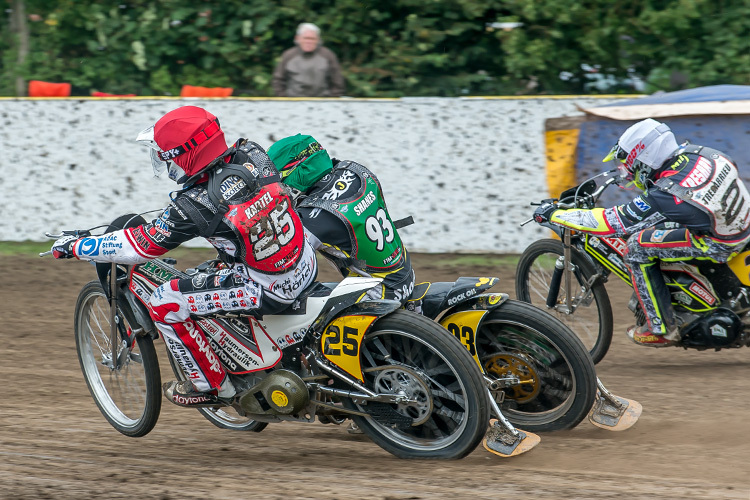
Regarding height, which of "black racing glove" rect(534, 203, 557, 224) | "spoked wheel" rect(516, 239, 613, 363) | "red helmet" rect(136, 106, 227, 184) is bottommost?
"spoked wheel" rect(516, 239, 613, 363)

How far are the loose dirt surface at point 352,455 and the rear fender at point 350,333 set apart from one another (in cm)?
55

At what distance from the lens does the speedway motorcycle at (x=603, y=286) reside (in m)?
6.54

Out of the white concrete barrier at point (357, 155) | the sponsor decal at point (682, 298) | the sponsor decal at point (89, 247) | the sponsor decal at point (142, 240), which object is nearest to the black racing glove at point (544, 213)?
the sponsor decal at point (682, 298)

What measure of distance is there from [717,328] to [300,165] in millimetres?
3282

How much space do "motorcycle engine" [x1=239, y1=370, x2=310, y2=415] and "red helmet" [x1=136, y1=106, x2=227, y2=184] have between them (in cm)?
119

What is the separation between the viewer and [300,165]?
527 centimetres

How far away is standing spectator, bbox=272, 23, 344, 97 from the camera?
11.7m

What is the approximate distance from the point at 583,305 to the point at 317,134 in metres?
4.51

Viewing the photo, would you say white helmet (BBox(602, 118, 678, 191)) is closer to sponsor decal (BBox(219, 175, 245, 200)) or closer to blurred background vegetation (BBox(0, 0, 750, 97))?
sponsor decal (BBox(219, 175, 245, 200))

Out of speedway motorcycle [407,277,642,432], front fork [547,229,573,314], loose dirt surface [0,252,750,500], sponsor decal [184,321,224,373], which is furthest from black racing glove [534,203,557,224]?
sponsor decal [184,321,224,373]

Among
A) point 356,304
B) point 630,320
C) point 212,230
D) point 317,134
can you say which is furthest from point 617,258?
point 317,134

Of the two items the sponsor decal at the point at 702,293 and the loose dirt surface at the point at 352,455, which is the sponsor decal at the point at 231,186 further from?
the sponsor decal at the point at 702,293

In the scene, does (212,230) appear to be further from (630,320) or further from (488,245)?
(488,245)

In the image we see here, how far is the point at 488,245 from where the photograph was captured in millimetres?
10453
